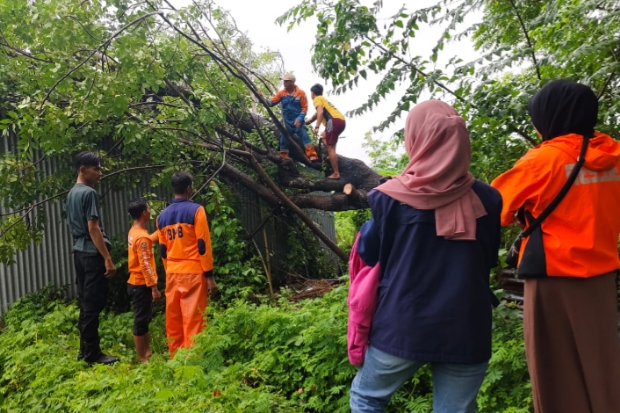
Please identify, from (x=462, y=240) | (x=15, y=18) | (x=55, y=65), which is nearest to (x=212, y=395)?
(x=462, y=240)

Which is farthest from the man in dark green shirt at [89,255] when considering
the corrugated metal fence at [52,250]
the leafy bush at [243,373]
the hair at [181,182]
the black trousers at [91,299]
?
the corrugated metal fence at [52,250]

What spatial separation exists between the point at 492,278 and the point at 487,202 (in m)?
2.03

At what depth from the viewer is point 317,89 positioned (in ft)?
27.7

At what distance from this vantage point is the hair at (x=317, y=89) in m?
8.41

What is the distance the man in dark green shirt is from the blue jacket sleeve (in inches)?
133

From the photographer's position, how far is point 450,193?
197 centimetres

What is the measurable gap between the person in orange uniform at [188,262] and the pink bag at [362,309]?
2816 mm

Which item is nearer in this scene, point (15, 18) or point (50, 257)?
point (15, 18)

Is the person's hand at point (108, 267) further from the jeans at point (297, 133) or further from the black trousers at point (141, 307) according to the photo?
the jeans at point (297, 133)

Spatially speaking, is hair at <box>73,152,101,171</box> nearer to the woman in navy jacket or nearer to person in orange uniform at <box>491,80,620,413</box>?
the woman in navy jacket

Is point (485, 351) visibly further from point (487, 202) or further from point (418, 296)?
point (487, 202)

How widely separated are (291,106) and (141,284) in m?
4.29

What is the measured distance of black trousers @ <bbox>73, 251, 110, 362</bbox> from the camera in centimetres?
466

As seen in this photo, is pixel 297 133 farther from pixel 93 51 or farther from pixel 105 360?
pixel 105 360
